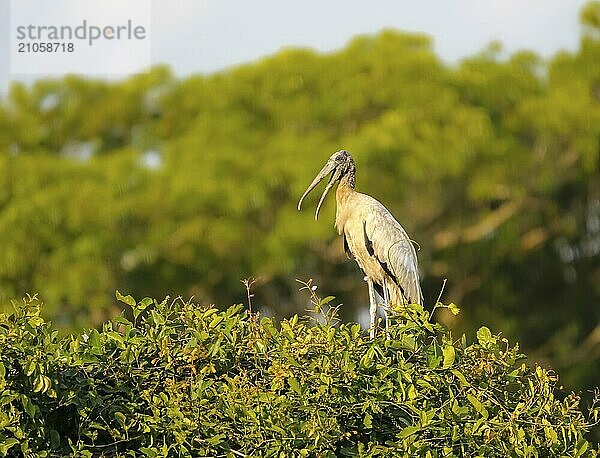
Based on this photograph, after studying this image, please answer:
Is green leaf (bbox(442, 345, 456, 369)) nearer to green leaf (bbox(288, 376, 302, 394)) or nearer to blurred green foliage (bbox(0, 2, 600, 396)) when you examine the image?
green leaf (bbox(288, 376, 302, 394))

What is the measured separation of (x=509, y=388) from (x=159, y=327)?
4.73 ft

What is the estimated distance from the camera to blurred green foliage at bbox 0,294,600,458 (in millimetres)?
4508

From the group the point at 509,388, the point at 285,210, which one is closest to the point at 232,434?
the point at 509,388

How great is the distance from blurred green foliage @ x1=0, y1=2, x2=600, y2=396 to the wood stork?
8.82 meters

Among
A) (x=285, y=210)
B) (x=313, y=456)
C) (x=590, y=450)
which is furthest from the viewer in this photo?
Answer: (x=285, y=210)

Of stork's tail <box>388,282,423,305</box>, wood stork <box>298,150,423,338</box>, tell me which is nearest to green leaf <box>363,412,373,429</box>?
wood stork <box>298,150,423,338</box>

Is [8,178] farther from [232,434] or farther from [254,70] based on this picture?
[232,434]

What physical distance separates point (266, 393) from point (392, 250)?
3.71m

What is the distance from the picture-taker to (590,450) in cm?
486

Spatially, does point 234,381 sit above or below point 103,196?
above

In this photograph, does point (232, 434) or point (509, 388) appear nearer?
point (232, 434)

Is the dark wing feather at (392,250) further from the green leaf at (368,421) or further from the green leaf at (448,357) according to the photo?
the green leaf at (368,421)

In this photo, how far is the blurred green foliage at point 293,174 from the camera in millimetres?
17922

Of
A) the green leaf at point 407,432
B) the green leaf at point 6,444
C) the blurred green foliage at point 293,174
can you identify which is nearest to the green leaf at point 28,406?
the green leaf at point 6,444
